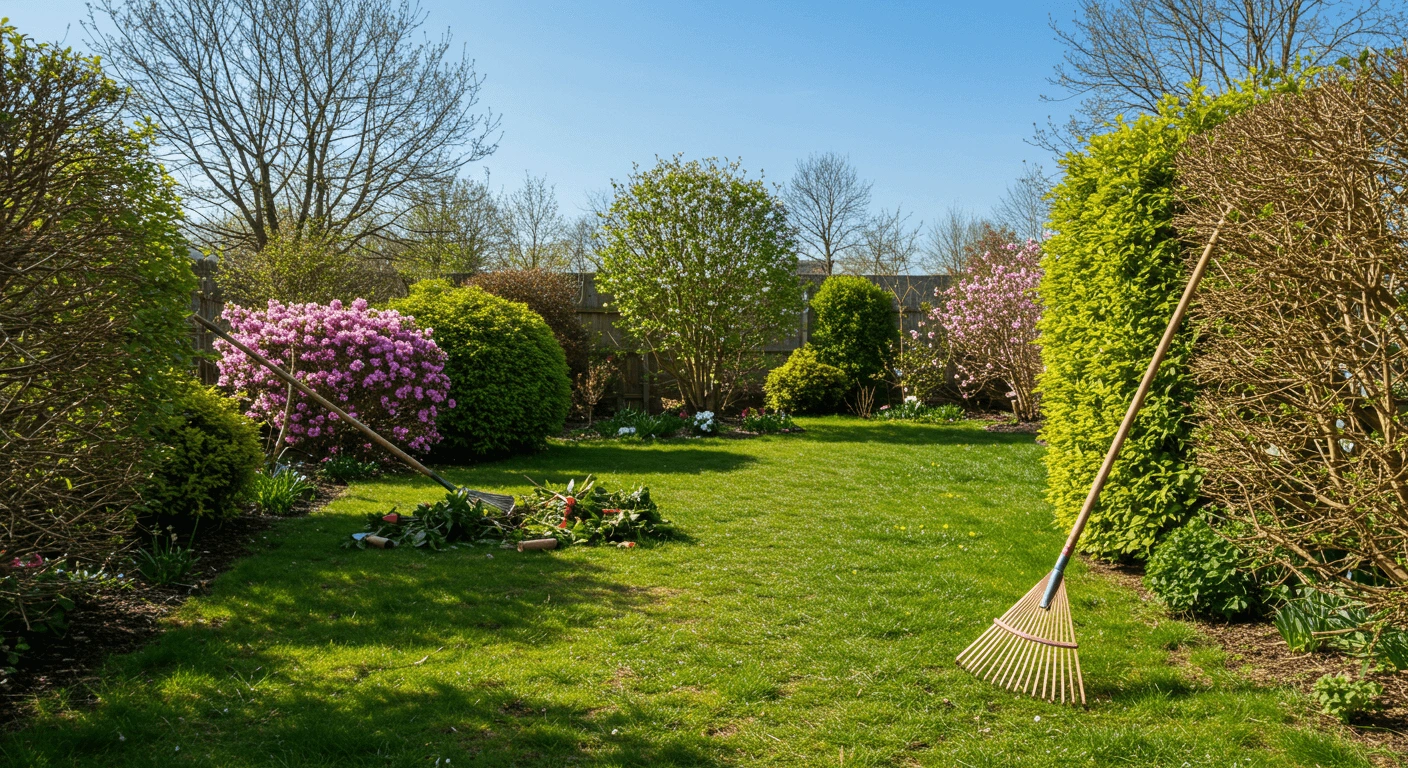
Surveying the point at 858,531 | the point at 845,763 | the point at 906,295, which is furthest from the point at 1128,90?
the point at 845,763

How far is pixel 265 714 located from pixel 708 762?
1.73 metres

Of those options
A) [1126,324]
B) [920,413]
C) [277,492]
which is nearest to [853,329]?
[920,413]

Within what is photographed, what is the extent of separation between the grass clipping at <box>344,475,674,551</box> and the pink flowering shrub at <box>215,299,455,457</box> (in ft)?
9.34

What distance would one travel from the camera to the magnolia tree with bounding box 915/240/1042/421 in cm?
1352

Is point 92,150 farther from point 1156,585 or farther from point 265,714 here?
point 1156,585

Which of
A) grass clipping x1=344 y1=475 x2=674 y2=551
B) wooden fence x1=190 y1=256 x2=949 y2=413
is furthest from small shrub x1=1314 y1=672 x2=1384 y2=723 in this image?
wooden fence x1=190 y1=256 x2=949 y2=413

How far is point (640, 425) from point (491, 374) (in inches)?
115

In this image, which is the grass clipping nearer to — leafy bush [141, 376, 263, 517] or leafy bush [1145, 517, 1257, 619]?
leafy bush [141, 376, 263, 517]

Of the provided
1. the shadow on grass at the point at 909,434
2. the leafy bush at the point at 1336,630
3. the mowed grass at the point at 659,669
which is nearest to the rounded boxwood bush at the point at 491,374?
the mowed grass at the point at 659,669

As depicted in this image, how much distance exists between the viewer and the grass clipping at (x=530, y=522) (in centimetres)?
603

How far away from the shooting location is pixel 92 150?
4020mm

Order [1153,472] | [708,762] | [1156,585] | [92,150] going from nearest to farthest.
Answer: [708,762], [92,150], [1156,585], [1153,472]

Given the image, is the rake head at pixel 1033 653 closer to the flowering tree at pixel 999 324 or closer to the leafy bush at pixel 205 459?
the leafy bush at pixel 205 459

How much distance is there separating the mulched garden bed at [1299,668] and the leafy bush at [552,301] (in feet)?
35.5
